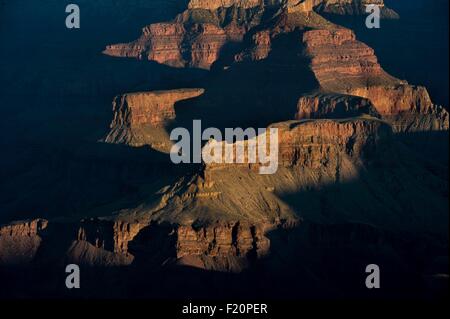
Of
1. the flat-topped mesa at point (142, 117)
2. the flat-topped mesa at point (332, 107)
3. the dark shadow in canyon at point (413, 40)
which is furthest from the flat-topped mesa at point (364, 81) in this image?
the flat-topped mesa at point (142, 117)

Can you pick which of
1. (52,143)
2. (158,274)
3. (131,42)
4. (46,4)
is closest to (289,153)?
(158,274)

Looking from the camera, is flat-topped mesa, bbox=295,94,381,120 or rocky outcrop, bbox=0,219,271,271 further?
flat-topped mesa, bbox=295,94,381,120

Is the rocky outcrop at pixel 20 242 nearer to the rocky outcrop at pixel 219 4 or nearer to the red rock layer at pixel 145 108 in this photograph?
the red rock layer at pixel 145 108

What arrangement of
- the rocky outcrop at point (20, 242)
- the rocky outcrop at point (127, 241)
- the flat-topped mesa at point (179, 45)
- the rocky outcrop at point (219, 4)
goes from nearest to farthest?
the rocky outcrop at point (127, 241) < the rocky outcrop at point (20, 242) < the flat-topped mesa at point (179, 45) < the rocky outcrop at point (219, 4)

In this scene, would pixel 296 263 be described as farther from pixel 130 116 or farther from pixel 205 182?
pixel 130 116

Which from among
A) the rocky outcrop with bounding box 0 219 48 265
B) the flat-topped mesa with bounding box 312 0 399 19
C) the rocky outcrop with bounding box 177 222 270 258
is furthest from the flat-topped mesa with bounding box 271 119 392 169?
the flat-topped mesa with bounding box 312 0 399 19

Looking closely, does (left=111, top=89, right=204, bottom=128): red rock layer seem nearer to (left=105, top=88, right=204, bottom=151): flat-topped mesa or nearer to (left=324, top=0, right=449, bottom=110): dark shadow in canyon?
(left=105, top=88, right=204, bottom=151): flat-topped mesa

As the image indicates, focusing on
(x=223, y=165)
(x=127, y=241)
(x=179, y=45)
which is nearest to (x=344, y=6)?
(x=179, y=45)
